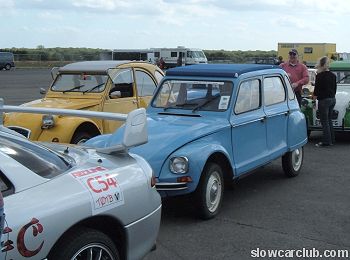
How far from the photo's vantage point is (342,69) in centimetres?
1264

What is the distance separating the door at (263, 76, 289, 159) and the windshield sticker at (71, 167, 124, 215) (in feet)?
13.2

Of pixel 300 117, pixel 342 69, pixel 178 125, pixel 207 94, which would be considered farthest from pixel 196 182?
pixel 342 69

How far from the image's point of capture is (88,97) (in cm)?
904

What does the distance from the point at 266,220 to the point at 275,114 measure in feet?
6.54

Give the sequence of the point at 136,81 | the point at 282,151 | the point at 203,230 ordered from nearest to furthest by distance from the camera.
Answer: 1. the point at 203,230
2. the point at 282,151
3. the point at 136,81

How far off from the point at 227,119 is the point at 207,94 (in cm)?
60

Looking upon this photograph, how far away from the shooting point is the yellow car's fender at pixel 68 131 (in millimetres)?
8062

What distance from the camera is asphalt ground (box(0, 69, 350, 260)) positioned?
5.08 m

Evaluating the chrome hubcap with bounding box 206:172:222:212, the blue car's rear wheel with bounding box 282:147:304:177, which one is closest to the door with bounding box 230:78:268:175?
the chrome hubcap with bounding box 206:172:222:212

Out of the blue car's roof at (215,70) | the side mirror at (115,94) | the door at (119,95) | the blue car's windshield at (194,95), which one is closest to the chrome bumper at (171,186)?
the blue car's windshield at (194,95)

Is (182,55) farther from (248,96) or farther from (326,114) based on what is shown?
(248,96)

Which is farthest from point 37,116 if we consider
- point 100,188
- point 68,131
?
point 100,188

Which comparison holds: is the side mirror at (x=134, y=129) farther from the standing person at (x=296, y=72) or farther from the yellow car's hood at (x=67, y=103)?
the standing person at (x=296, y=72)

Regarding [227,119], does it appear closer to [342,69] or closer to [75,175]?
[75,175]
